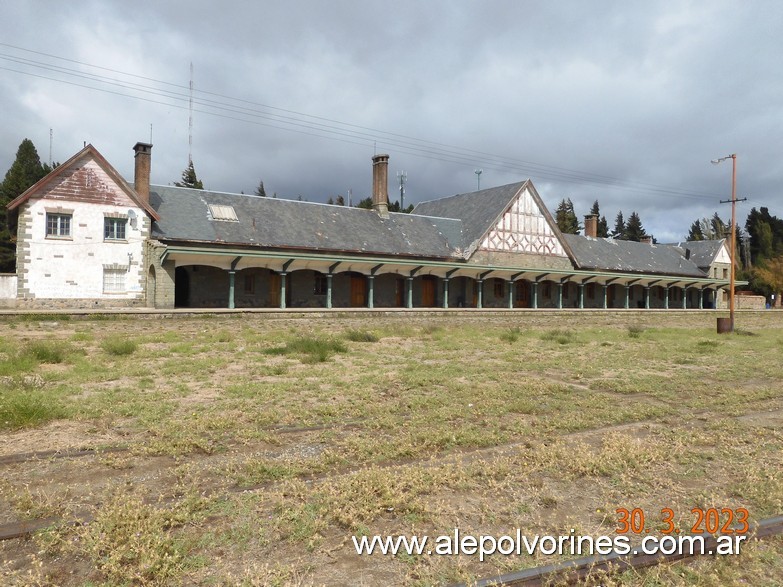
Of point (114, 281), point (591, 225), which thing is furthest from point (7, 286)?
point (591, 225)

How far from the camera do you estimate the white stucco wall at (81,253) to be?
69.2 ft

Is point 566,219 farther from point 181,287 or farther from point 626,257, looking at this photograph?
point 181,287

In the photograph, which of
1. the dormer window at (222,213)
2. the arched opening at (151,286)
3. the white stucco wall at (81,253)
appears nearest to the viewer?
the white stucco wall at (81,253)

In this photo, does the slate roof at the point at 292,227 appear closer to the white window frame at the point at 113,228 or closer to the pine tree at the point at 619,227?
the white window frame at the point at 113,228

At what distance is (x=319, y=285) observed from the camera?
2750cm

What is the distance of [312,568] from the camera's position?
119 inches

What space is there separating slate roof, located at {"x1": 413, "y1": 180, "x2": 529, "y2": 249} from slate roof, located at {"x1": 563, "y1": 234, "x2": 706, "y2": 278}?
7.66m

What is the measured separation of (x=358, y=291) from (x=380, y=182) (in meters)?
8.48

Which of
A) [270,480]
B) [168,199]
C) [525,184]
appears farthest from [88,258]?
[525,184]

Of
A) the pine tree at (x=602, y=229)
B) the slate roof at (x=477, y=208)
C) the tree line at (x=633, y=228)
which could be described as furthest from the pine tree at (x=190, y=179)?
the pine tree at (x=602, y=229)

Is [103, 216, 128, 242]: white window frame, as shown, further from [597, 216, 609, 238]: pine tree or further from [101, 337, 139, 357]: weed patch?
[597, 216, 609, 238]: pine tree

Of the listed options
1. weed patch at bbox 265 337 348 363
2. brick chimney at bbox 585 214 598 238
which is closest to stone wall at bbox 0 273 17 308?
weed patch at bbox 265 337 348 363

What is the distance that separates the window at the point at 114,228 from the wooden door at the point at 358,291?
11627 millimetres

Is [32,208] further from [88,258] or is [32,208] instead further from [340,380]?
[340,380]
